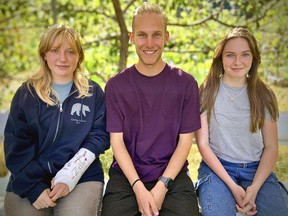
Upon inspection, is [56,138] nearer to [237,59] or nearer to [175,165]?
[175,165]

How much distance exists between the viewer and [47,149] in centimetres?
221

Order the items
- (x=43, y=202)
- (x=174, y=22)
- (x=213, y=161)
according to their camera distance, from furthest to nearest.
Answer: (x=174, y=22) → (x=213, y=161) → (x=43, y=202)

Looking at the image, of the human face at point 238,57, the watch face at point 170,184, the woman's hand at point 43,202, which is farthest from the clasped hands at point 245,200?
the woman's hand at point 43,202

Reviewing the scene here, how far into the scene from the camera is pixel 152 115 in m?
2.22

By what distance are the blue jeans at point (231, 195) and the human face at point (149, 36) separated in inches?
28.1

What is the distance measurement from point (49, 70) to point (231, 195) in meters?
1.23

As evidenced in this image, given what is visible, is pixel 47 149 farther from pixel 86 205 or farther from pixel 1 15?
pixel 1 15

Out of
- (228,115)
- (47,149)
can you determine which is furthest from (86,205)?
(228,115)

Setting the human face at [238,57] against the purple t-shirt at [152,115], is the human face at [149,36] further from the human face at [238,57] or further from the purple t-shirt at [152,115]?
the human face at [238,57]

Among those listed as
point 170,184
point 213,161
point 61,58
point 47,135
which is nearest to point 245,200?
point 213,161

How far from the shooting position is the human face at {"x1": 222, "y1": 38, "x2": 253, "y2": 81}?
A: 2328mm

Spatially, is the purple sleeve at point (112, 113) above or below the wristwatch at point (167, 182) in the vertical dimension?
above

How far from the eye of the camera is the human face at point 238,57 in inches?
91.7

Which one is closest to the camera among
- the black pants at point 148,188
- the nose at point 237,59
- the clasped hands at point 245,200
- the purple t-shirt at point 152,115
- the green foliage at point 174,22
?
the black pants at point 148,188
